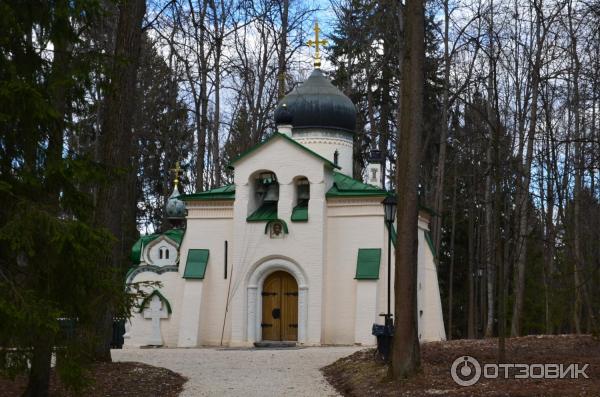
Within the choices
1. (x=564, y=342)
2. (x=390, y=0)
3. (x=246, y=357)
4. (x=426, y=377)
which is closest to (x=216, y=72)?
(x=246, y=357)

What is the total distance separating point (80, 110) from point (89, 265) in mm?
2876

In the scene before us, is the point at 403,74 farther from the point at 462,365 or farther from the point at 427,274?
the point at 427,274

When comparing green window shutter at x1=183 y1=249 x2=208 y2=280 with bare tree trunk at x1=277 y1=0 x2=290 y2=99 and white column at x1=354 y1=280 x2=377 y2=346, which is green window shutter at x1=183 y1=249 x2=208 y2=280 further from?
bare tree trunk at x1=277 y1=0 x2=290 y2=99

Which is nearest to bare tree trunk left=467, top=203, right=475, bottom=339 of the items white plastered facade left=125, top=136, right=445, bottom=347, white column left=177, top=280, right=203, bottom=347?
white plastered facade left=125, top=136, right=445, bottom=347

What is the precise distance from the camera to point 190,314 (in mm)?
27547

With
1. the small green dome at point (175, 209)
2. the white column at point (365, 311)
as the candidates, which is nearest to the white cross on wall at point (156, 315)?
the white column at point (365, 311)

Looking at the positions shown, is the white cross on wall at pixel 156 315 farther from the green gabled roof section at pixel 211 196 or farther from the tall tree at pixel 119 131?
the tall tree at pixel 119 131

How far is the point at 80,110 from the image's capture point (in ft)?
42.0

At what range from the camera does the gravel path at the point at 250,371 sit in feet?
45.3

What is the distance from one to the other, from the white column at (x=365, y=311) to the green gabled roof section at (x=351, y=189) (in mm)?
2653

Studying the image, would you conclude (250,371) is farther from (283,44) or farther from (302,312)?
(283,44)

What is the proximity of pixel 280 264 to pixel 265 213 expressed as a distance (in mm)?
1669

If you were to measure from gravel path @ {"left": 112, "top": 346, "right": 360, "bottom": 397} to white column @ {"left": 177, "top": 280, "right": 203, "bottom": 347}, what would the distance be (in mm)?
5477

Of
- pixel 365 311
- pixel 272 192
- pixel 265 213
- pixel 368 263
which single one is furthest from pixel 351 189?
pixel 365 311
